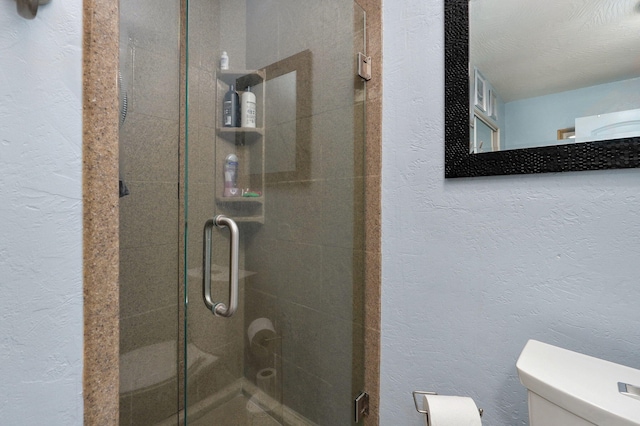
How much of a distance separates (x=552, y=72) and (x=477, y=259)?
58cm

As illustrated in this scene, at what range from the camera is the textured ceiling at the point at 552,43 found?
0.71m

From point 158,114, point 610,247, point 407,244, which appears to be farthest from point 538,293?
point 158,114

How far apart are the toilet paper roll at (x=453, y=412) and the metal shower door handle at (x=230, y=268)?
643 millimetres

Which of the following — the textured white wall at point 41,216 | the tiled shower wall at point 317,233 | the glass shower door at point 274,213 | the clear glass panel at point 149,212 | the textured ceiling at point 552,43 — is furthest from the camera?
the clear glass panel at point 149,212

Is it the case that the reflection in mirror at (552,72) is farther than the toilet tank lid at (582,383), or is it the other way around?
the reflection in mirror at (552,72)

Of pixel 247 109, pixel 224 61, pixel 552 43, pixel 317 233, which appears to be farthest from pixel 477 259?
pixel 224 61

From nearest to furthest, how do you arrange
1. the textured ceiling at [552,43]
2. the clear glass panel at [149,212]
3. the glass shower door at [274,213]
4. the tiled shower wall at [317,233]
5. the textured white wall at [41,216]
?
1. the textured white wall at [41,216]
2. the textured ceiling at [552,43]
3. the glass shower door at [274,213]
4. the tiled shower wall at [317,233]
5. the clear glass panel at [149,212]

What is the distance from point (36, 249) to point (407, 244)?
1.00 m

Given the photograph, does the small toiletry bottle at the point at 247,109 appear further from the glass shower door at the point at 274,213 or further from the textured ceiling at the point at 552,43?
the textured ceiling at the point at 552,43

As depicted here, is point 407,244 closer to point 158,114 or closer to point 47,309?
point 47,309

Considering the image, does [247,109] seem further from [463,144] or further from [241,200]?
[463,144]

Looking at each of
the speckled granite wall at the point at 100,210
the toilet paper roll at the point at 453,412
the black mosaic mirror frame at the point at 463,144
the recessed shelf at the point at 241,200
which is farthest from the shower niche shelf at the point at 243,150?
the toilet paper roll at the point at 453,412

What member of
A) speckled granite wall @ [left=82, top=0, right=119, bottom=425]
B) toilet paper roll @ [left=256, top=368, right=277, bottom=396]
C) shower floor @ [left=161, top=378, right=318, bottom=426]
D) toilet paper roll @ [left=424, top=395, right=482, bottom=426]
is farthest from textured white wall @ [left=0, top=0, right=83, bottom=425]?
Answer: toilet paper roll @ [left=424, top=395, right=482, bottom=426]

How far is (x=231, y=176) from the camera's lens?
0.84 metres
